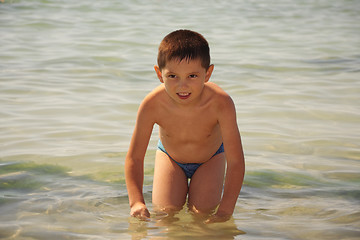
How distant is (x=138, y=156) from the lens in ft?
10.3

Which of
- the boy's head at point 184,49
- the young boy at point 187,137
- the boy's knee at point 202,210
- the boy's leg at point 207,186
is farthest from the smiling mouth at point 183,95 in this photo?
the boy's knee at point 202,210

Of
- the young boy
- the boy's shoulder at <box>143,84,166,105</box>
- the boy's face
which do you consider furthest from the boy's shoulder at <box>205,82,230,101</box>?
the boy's shoulder at <box>143,84,166,105</box>

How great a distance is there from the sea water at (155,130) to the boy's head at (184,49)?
938 millimetres

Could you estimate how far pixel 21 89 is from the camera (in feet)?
20.5

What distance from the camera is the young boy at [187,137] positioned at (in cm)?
295

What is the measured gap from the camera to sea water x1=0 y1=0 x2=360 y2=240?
9.89ft

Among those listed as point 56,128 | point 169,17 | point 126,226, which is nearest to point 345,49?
point 169,17

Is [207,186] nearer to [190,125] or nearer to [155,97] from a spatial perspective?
[190,125]

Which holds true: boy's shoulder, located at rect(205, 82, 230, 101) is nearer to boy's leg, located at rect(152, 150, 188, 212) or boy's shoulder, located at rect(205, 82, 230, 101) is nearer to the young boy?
the young boy

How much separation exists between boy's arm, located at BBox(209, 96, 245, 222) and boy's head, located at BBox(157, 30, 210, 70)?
1.12ft

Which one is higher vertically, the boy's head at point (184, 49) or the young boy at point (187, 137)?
the boy's head at point (184, 49)

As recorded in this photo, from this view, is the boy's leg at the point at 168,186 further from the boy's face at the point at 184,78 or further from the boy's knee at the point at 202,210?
the boy's face at the point at 184,78

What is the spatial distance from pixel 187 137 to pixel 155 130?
184 centimetres

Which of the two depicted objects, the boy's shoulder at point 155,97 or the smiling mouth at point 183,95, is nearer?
the smiling mouth at point 183,95
